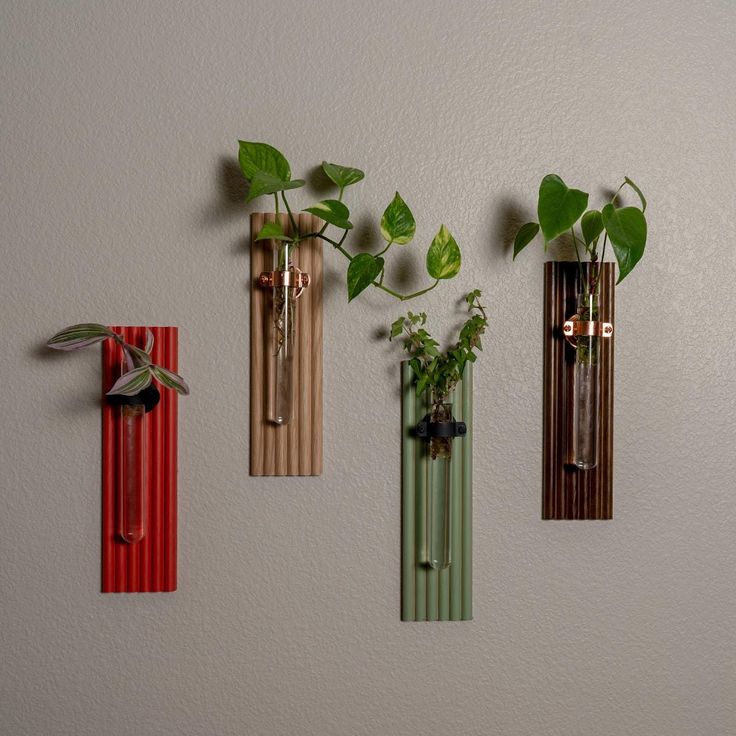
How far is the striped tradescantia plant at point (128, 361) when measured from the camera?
3.48 ft

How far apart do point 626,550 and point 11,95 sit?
4.69 feet

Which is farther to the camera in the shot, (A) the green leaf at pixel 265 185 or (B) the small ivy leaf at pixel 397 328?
(B) the small ivy leaf at pixel 397 328

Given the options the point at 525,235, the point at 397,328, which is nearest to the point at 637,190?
the point at 525,235

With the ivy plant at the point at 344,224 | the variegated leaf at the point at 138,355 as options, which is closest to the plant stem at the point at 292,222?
the ivy plant at the point at 344,224

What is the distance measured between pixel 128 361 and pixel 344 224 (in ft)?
1.44

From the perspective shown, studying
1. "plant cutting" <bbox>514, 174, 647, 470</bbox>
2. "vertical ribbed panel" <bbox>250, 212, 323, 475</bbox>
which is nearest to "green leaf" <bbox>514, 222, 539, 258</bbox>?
"plant cutting" <bbox>514, 174, 647, 470</bbox>

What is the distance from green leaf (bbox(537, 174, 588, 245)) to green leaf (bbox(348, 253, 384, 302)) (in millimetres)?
293

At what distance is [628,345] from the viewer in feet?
4.16

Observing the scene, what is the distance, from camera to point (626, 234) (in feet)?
3.61

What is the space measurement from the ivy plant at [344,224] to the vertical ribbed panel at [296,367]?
0.04m

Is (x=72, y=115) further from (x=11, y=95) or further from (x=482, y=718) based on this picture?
(x=482, y=718)

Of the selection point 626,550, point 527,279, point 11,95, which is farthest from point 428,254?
point 11,95

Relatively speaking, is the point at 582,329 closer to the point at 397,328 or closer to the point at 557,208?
the point at 557,208

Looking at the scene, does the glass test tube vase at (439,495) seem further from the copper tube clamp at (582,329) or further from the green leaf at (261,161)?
the green leaf at (261,161)
